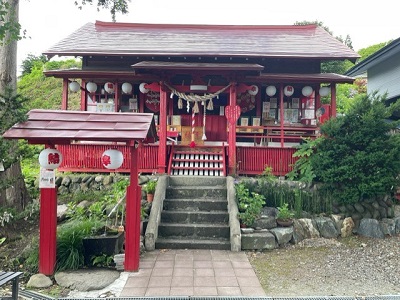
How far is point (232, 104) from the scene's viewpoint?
8773mm

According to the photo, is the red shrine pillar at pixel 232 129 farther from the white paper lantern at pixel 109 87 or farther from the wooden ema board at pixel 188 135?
the white paper lantern at pixel 109 87

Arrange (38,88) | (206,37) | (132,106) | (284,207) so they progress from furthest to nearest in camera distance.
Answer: (38,88)
(206,37)
(132,106)
(284,207)

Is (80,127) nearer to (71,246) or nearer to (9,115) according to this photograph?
(9,115)

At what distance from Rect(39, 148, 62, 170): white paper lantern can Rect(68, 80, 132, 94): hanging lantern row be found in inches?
234

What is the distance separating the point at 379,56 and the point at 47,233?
15.8m

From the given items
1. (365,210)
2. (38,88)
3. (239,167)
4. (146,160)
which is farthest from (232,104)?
(38,88)

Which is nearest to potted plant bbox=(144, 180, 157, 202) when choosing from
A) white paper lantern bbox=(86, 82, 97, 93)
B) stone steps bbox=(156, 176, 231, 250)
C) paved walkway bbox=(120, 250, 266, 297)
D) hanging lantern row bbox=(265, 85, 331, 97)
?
stone steps bbox=(156, 176, 231, 250)

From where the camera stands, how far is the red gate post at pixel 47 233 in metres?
4.86

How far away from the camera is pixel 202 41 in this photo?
38.4ft

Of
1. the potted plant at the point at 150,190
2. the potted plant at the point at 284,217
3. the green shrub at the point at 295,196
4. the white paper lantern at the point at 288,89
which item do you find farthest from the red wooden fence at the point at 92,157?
the white paper lantern at the point at 288,89

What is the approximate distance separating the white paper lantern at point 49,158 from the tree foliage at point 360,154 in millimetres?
5951

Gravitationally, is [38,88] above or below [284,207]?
above

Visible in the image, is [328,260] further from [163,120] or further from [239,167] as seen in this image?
[163,120]

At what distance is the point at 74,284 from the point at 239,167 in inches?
221
